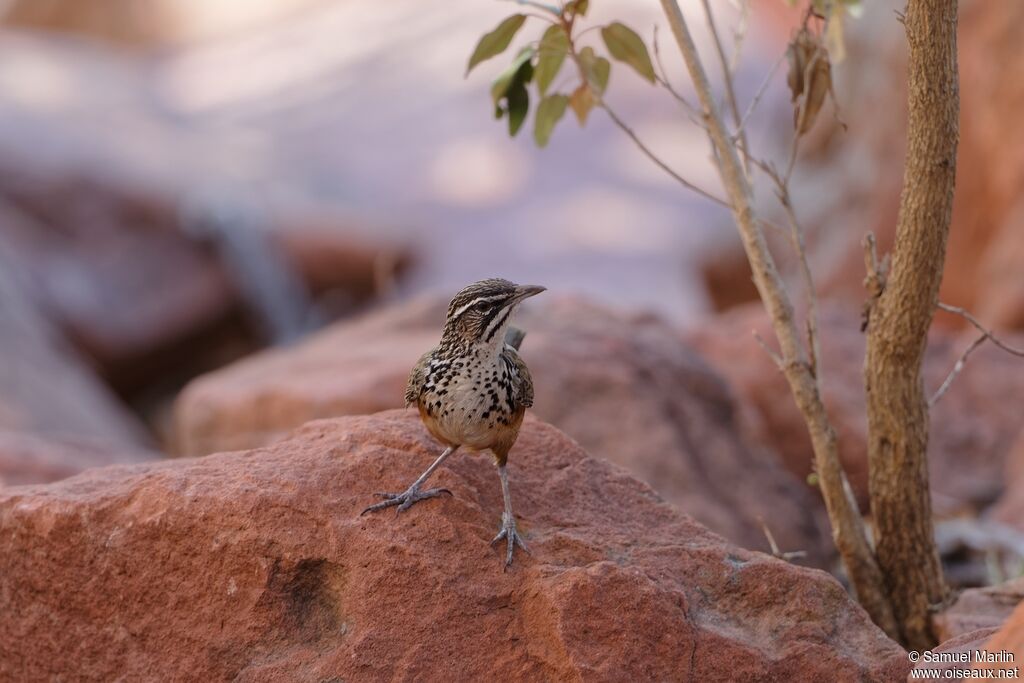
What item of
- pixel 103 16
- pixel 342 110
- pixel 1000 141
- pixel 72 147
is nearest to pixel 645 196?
pixel 342 110

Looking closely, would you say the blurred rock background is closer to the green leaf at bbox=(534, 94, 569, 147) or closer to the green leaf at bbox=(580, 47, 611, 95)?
the green leaf at bbox=(534, 94, 569, 147)

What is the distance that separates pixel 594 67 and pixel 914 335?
4.85 feet

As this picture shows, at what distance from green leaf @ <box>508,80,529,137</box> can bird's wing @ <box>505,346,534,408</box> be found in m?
0.90

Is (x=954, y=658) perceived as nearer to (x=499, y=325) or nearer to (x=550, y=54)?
(x=499, y=325)

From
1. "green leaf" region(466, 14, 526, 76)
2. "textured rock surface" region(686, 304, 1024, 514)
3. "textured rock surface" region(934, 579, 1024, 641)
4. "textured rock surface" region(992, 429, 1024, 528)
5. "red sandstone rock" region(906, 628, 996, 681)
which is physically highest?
"green leaf" region(466, 14, 526, 76)

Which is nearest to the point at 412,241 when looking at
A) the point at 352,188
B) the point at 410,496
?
the point at 352,188

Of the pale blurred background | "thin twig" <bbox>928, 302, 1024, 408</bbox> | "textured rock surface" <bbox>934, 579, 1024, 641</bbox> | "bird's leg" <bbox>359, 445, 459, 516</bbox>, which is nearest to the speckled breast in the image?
"bird's leg" <bbox>359, 445, 459, 516</bbox>

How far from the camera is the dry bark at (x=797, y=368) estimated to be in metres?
4.23

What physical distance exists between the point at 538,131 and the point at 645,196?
14414 mm

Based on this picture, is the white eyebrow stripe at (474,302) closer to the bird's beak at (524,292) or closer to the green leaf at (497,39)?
the bird's beak at (524,292)

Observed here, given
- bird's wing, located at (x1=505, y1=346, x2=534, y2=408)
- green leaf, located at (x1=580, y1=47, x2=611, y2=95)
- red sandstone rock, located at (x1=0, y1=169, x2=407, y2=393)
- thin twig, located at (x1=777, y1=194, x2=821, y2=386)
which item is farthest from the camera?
red sandstone rock, located at (x1=0, y1=169, x2=407, y2=393)

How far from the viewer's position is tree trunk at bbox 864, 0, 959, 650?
3.67 metres

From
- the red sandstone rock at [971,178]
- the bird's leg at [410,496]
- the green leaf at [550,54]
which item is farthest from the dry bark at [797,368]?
the red sandstone rock at [971,178]

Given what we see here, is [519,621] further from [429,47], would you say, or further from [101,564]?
[429,47]
